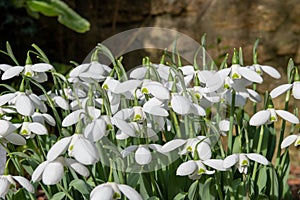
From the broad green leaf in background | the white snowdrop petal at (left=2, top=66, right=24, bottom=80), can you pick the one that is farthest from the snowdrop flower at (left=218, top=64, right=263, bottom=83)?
the broad green leaf in background

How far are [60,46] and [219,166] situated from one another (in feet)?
9.80

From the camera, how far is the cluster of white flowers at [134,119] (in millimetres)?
1190

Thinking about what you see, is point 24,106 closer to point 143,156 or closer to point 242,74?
point 143,156

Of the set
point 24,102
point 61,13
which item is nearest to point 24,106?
point 24,102

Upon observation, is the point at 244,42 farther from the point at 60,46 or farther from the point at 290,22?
the point at 60,46

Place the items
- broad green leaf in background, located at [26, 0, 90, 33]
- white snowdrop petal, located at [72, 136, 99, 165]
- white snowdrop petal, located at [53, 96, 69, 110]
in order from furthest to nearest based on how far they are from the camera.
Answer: broad green leaf in background, located at [26, 0, 90, 33]
white snowdrop petal, located at [53, 96, 69, 110]
white snowdrop petal, located at [72, 136, 99, 165]

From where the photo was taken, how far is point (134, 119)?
1348 millimetres

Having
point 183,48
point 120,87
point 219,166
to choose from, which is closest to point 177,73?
point 120,87

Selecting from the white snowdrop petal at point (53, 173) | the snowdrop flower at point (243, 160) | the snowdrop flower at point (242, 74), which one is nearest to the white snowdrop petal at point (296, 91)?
the snowdrop flower at point (242, 74)

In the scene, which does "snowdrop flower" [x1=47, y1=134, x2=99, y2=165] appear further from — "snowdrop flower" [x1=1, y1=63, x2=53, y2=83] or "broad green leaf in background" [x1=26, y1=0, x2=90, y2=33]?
"broad green leaf in background" [x1=26, y1=0, x2=90, y2=33]

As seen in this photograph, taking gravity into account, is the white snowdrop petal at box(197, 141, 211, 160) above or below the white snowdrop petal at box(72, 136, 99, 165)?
below

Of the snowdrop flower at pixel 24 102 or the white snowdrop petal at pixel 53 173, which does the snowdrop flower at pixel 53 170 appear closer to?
the white snowdrop petal at pixel 53 173

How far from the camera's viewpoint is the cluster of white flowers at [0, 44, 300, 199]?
1.19m

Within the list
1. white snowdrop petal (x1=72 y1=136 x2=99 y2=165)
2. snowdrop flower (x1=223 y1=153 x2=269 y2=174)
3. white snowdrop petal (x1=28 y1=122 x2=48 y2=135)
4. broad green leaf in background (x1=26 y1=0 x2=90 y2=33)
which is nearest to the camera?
white snowdrop petal (x1=72 y1=136 x2=99 y2=165)
